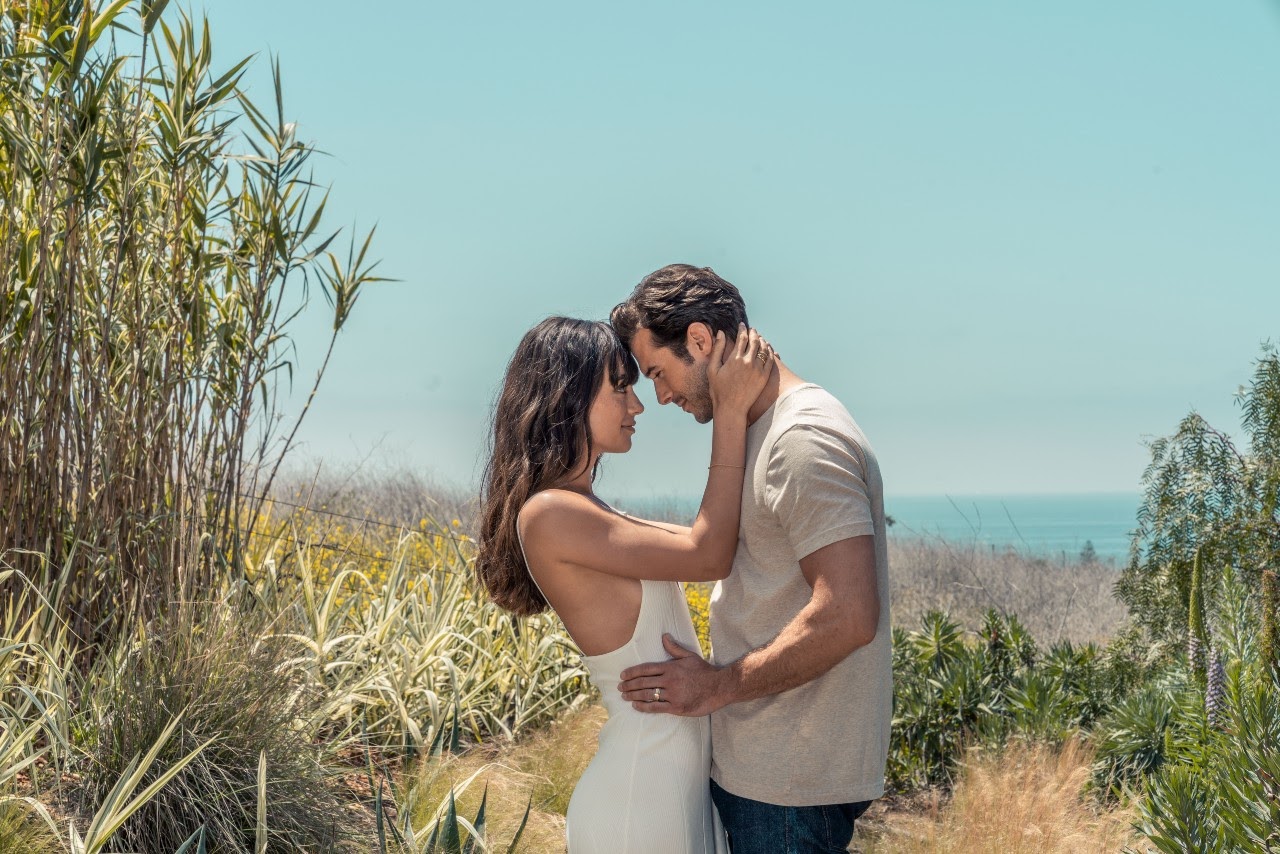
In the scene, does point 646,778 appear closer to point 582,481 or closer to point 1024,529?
point 582,481

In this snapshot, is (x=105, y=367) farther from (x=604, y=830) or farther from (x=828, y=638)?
(x=828, y=638)

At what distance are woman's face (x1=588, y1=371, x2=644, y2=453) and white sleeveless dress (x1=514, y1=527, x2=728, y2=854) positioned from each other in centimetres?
33

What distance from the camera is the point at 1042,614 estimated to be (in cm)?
1070

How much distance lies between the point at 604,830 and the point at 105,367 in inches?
105

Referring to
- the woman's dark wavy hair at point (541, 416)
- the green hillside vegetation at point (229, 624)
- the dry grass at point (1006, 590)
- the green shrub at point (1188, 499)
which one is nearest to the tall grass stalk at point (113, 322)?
the green hillside vegetation at point (229, 624)

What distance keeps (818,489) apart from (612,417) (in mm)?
622

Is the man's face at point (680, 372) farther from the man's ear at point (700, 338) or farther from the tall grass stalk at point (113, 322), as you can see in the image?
the tall grass stalk at point (113, 322)

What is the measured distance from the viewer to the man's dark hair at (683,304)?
2400 millimetres

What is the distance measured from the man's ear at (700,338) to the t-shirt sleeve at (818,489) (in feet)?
1.07

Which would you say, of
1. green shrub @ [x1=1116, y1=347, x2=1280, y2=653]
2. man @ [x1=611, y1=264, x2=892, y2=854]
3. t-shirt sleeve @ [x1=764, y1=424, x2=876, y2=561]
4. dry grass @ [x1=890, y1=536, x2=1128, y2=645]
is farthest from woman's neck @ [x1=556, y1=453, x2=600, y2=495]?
dry grass @ [x1=890, y1=536, x2=1128, y2=645]

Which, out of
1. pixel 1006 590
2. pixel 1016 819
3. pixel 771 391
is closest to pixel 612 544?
pixel 771 391

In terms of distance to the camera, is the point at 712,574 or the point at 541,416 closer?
the point at 712,574

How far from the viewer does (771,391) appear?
238 centimetres

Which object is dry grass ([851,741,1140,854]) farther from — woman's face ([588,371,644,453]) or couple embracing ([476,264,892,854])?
woman's face ([588,371,644,453])
